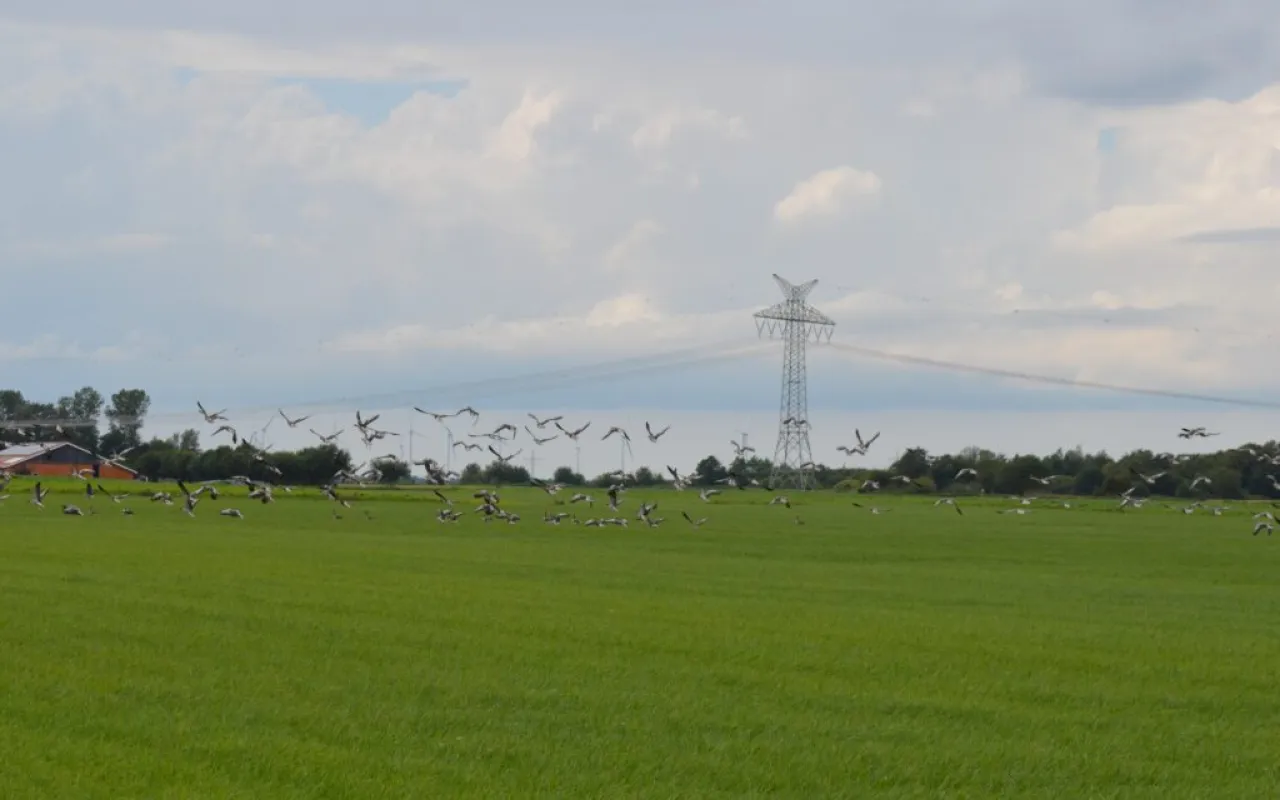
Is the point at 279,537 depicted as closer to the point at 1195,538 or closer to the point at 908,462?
the point at 1195,538

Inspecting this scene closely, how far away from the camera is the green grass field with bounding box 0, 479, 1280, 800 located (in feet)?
55.7

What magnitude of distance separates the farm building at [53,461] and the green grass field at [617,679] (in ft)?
420

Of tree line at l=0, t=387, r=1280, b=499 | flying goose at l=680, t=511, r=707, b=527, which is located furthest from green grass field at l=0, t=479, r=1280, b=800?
tree line at l=0, t=387, r=1280, b=499

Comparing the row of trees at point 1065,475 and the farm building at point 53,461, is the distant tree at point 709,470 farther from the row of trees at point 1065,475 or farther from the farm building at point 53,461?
the farm building at point 53,461

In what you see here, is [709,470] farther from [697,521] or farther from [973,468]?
[697,521]

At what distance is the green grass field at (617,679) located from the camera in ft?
55.7

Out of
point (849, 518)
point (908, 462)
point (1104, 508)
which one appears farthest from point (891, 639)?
point (908, 462)

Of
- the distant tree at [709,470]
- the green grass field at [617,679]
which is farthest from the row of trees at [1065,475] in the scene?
the green grass field at [617,679]

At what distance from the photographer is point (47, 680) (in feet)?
70.9

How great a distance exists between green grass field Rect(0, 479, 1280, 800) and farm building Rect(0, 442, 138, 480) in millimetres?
128081

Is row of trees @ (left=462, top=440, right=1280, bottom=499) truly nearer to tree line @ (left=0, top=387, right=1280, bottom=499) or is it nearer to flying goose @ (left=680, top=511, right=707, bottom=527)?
tree line @ (left=0, top=387, right=1280, bottom=499)

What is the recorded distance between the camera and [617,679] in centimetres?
2355

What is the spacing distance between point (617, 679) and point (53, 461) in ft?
568

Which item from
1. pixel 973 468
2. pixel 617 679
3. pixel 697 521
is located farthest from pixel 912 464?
pixel 617 679
